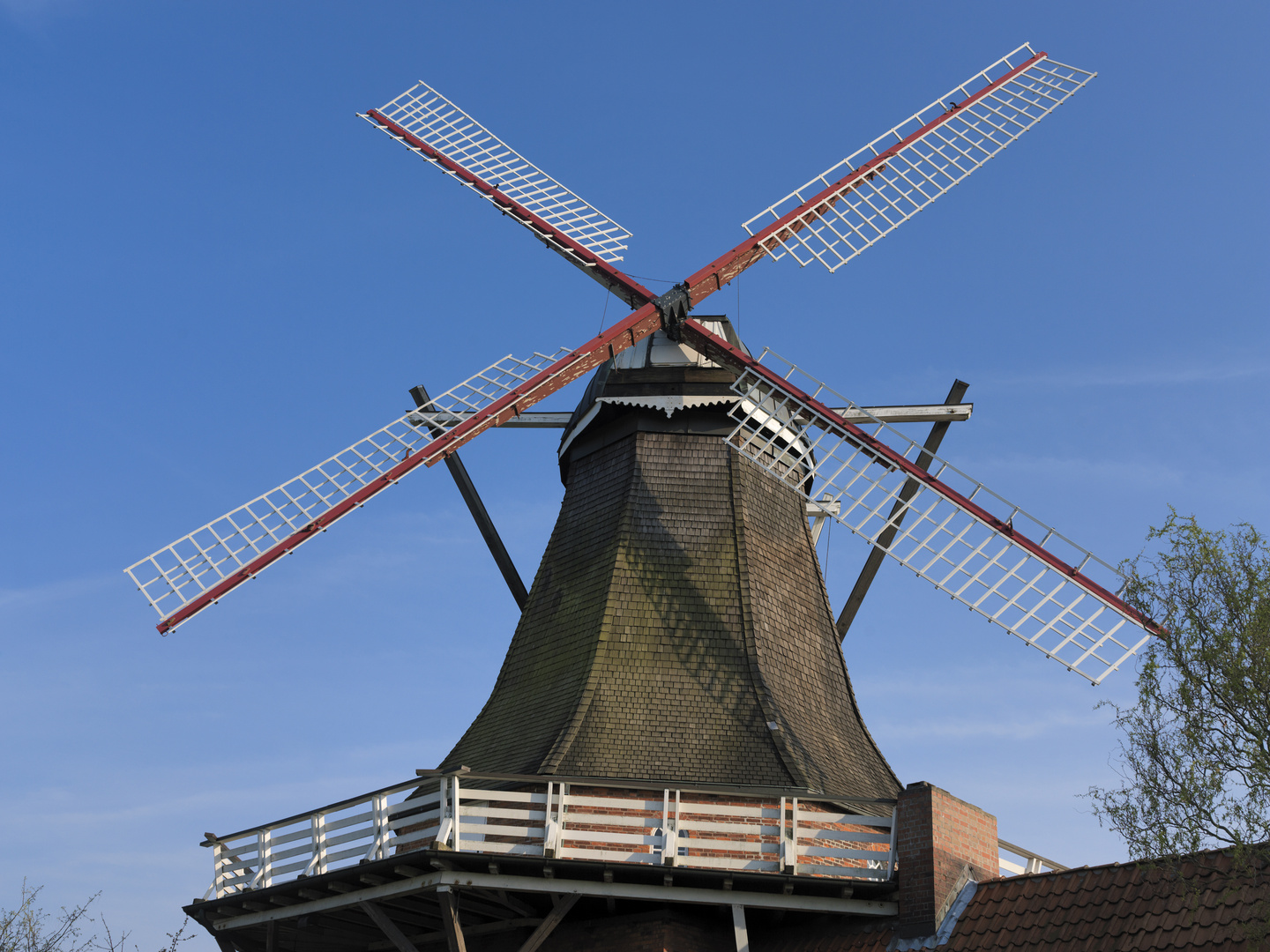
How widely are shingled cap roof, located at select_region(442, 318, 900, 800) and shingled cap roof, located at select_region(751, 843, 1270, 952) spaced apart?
187 cm

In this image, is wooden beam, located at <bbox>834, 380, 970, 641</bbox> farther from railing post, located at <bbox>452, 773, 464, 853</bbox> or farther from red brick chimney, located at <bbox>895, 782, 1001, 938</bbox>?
railing post, located at <bbox>452, 773, 464, 853</bbox>

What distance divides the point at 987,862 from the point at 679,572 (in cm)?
435

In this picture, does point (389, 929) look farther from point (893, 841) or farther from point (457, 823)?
point (893, 841)

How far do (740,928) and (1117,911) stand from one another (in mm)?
3090

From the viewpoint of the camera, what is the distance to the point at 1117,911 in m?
9.64

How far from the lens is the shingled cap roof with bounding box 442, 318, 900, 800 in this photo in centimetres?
1281

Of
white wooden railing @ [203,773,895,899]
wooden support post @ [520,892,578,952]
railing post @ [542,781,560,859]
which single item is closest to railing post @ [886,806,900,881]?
white wooden railing @ [203,773,895,899]

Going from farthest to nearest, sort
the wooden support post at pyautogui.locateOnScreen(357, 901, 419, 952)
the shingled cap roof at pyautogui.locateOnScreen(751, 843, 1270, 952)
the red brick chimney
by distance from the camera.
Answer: the wooden support post at pyautogui.locateOnScreen(357, 901, 419, 952) → the red brick chimney → the shingled cap roof at pyautogui.locateOnScreen(751, 843, 1270, 952)

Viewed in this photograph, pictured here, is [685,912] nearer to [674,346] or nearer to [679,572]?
[679,572]

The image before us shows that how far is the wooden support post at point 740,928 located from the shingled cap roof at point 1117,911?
0.67 metres

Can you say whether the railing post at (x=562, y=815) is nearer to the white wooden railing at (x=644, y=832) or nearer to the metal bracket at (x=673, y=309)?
the white wooden railing at (x=644, y=832)

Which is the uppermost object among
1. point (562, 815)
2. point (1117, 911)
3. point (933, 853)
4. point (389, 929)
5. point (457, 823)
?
point (562, 815)

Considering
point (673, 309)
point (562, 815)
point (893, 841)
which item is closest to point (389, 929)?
point (562, 815)

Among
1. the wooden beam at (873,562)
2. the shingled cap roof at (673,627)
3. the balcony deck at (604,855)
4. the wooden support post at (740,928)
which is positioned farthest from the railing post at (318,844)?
the wooden beam at (873,562)
